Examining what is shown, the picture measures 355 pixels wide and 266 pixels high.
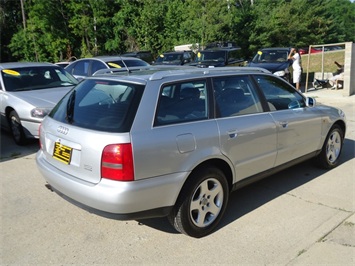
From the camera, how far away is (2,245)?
324 centimetres

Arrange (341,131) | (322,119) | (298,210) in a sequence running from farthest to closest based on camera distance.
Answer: (341,131) < (322,119) < (298,210)

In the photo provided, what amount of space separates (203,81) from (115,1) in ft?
103

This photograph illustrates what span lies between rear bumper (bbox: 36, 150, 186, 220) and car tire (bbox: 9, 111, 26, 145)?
3767 mm

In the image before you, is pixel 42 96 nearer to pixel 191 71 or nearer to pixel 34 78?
pixel 34 78

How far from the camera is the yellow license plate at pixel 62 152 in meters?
3.13

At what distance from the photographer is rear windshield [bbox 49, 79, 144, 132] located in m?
2.94

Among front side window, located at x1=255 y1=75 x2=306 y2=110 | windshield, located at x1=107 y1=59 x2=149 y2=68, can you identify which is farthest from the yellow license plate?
windshield, located at x1=107 y1=59 x2=149 y2=68

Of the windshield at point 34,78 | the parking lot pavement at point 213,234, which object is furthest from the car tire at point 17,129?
the parking lot pavement at point 213,234

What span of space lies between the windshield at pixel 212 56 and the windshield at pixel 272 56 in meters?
1.36

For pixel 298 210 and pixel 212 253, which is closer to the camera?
pixel 212 253

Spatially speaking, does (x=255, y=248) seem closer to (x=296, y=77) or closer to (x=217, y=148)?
(x=217, y=148)

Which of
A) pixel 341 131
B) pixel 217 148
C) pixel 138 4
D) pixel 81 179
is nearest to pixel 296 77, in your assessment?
pixel 341 131

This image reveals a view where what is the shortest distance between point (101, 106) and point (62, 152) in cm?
57

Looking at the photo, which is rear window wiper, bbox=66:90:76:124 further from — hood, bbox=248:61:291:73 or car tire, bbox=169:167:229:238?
hood, bbox=248:61:291:73
